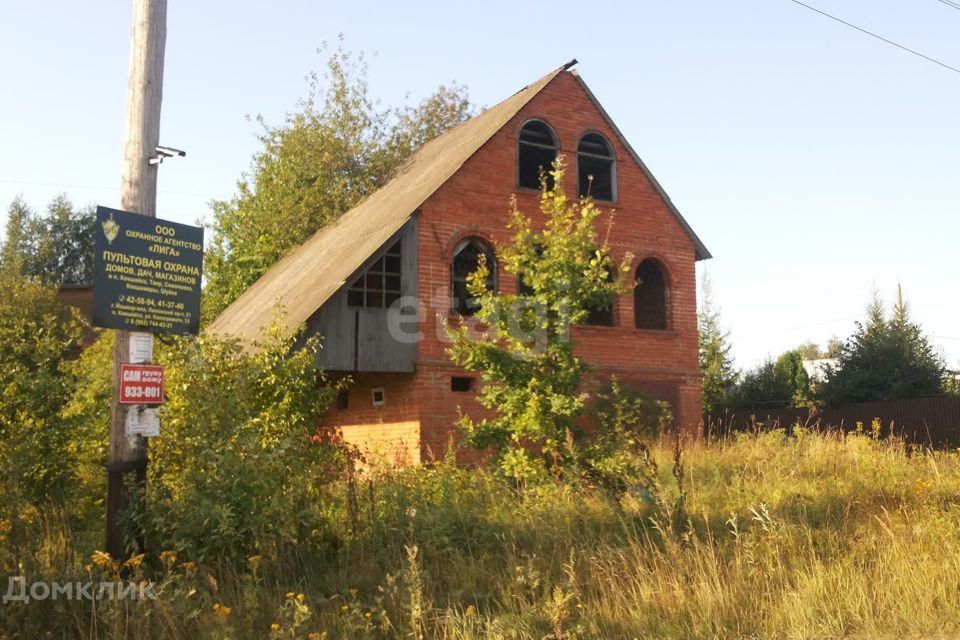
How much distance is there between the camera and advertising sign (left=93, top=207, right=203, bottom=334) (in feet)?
22.2

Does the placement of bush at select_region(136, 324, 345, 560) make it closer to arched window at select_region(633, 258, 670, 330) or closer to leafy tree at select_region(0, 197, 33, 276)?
arched window at select_region(633, 258, 670, 330)

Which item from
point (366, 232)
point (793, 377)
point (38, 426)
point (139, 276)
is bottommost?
point (38, 426)

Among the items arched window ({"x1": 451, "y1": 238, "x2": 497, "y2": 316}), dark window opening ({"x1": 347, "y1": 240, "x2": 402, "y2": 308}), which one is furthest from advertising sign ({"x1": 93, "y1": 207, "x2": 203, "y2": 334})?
arched window ({"x1": 451, "y1": 238, "x2": 497, "y2": 316})

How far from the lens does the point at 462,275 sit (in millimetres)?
17656

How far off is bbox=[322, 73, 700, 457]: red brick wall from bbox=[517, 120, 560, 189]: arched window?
0.17 m

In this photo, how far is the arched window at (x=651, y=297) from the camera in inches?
749

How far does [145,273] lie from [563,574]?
162 inches

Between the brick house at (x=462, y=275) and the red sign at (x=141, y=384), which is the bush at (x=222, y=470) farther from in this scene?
the brick house at (x=462, y=275)

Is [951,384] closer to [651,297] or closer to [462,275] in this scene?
[651,297]

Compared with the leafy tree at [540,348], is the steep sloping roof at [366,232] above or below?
above

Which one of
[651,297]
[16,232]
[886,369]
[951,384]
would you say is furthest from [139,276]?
[16,232]

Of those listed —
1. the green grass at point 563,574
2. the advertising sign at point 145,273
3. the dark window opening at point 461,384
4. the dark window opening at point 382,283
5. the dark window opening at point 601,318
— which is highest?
the dark window opening at point 382,283

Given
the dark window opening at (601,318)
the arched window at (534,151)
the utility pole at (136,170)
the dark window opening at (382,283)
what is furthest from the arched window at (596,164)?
the utility pole at (136,170)

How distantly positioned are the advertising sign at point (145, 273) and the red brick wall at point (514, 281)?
861 cm
